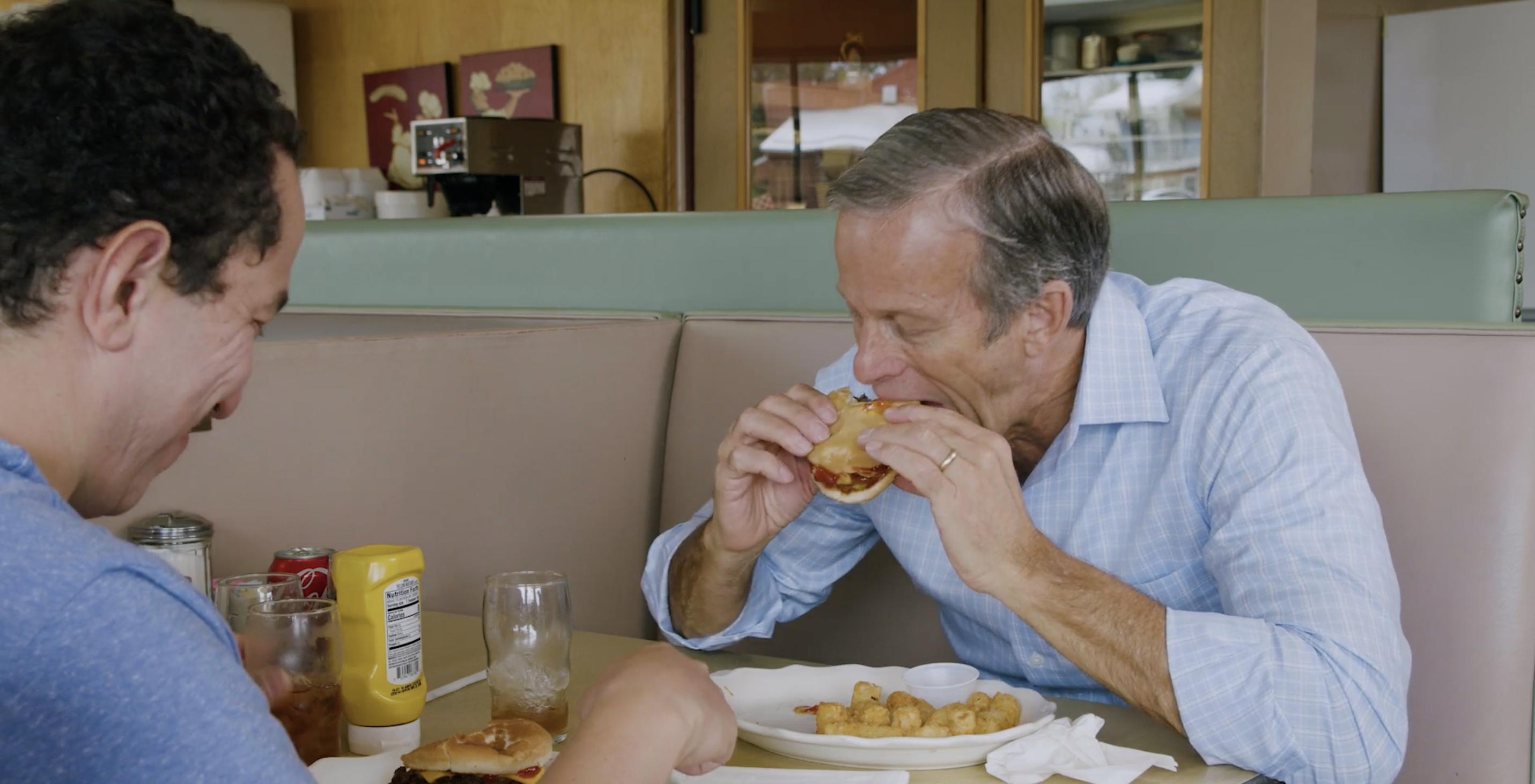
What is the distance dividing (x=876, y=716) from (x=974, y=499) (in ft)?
0.76

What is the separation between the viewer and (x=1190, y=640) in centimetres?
110

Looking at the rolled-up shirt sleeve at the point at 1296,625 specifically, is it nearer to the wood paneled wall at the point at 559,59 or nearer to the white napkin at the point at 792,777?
the white napkin at the point at 792,777

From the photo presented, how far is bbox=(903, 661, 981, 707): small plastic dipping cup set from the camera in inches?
44.6

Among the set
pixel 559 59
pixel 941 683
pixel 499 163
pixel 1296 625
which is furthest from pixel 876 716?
pixel 559 59

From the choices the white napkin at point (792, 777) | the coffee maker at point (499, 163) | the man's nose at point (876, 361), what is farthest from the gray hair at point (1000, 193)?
the coffee maker at point (499, 163)

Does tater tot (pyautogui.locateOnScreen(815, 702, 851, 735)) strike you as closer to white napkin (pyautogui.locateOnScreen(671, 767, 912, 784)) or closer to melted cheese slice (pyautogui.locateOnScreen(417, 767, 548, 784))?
white napkin (pyautogui.locateOnScreen(671, 767, 912, 784))

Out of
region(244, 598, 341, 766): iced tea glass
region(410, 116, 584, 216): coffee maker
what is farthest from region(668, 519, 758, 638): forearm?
region(410, 116, 584, 216): coffee maker

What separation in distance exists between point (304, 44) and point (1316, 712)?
5.49 metres

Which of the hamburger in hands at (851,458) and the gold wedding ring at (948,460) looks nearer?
the gold wedding ring at (948,460)

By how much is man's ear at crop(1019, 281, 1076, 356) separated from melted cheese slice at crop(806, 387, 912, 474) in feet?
0.53

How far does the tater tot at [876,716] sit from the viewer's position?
103 centimetres

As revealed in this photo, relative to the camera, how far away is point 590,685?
1.13 meters

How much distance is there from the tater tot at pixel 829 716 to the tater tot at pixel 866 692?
5 centimetres

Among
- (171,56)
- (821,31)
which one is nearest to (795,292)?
(171,56)
